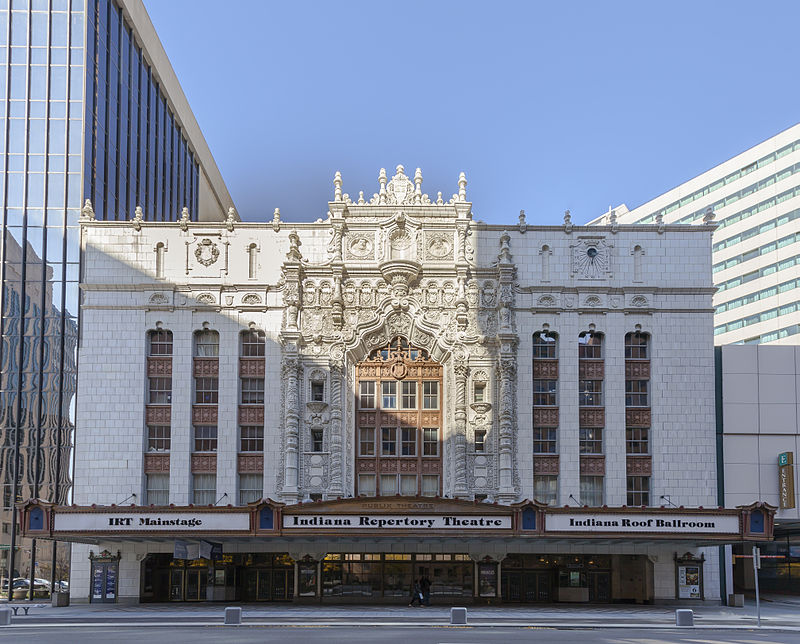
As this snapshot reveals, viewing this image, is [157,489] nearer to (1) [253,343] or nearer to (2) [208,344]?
(2) [208,344]

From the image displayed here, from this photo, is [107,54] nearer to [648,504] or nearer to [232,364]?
[232,364]

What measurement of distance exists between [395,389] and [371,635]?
20.9 metres

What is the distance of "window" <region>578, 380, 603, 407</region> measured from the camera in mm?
53688

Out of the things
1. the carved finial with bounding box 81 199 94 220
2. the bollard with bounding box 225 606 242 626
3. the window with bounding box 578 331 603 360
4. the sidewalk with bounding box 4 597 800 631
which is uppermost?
the carved finial with bounding box 81 199 94 220

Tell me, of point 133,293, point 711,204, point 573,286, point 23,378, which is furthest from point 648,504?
point 711,204

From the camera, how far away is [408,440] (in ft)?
176

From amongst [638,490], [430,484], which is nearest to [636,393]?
[638,490]

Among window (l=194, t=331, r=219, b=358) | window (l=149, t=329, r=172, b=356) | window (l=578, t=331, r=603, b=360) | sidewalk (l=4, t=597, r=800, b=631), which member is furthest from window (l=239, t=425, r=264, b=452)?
window (l=578, t=331, r=603, b=360)

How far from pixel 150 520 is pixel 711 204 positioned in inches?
2904

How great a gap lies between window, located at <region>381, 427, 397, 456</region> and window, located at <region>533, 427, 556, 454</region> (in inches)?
302

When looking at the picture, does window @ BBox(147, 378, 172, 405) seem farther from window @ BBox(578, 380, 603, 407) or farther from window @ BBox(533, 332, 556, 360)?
window @ BBox(578, 380, 603, 407)

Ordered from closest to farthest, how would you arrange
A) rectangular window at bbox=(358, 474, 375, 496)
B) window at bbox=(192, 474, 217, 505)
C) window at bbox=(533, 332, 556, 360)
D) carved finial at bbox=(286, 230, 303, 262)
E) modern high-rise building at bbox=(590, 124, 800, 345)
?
1. window at bbox=(192, 474, 217, 505)
2. rectangular window at bbox=(358, 474, 375, 496)
3. carved finial at bbox=(286, 230, 303, 262)
4. window at bbox=(533, 332, 556, 360)
5. modern high-rise building at bbox=(590, 124, 800, 345)

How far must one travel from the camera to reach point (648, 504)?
52.7 m

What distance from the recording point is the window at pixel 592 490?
52.9 meters
